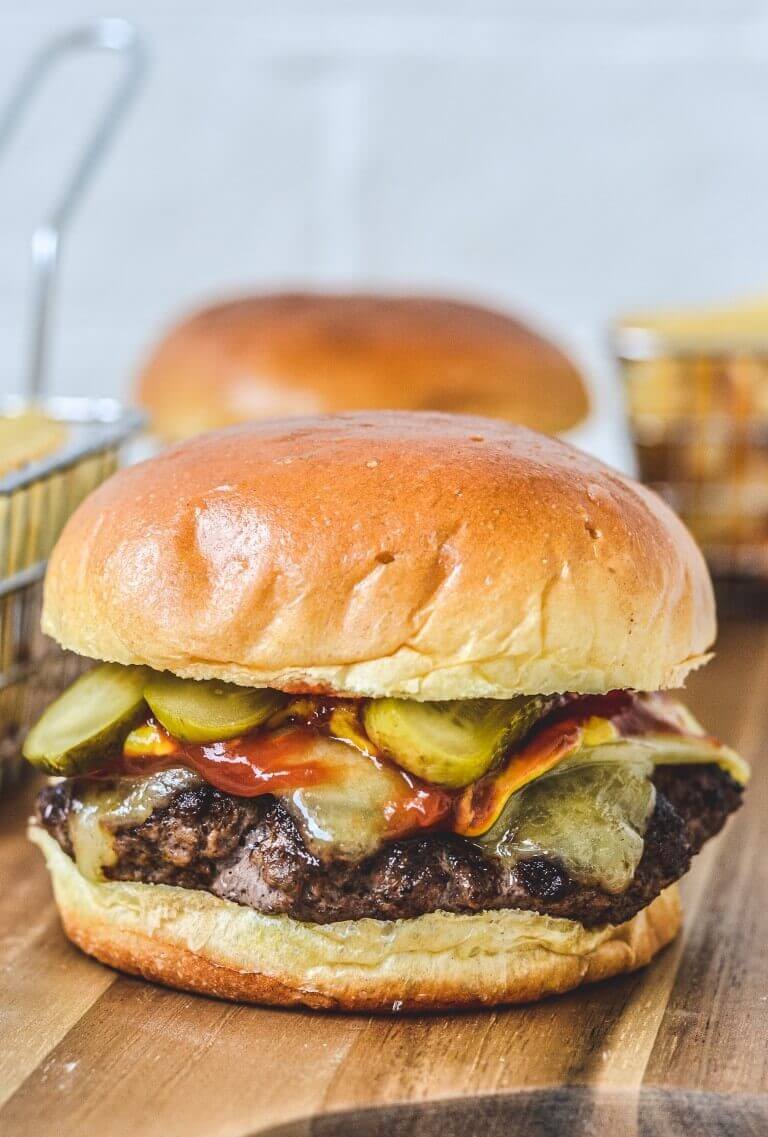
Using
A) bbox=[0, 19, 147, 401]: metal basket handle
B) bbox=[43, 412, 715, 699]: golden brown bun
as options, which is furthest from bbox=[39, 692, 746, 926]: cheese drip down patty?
bbox=[0, 19, 147, 401]: metal basket handle

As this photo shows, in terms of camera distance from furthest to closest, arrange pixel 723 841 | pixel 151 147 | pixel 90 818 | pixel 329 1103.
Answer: pixel 151 147 < pixel 723 841 < pixel 90 818 < pixel 329 1103

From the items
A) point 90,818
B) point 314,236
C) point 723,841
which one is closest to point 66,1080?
point 90,818

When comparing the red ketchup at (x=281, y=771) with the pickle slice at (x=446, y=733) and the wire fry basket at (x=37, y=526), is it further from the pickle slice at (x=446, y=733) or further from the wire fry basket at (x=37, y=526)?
the wire fry basket at (x=37, y=526)

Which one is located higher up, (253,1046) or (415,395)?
(415,395)

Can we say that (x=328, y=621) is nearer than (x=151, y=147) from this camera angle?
Yes

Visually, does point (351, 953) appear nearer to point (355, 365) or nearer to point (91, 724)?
point (91, 724)

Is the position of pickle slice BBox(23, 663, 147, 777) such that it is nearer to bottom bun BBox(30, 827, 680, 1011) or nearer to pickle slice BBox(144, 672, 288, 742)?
pickle slice BBox(144, 672, 288, 742)

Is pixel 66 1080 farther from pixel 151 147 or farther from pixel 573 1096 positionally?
pixel 151 147

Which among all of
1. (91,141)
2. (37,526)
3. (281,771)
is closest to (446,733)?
(281,771)
